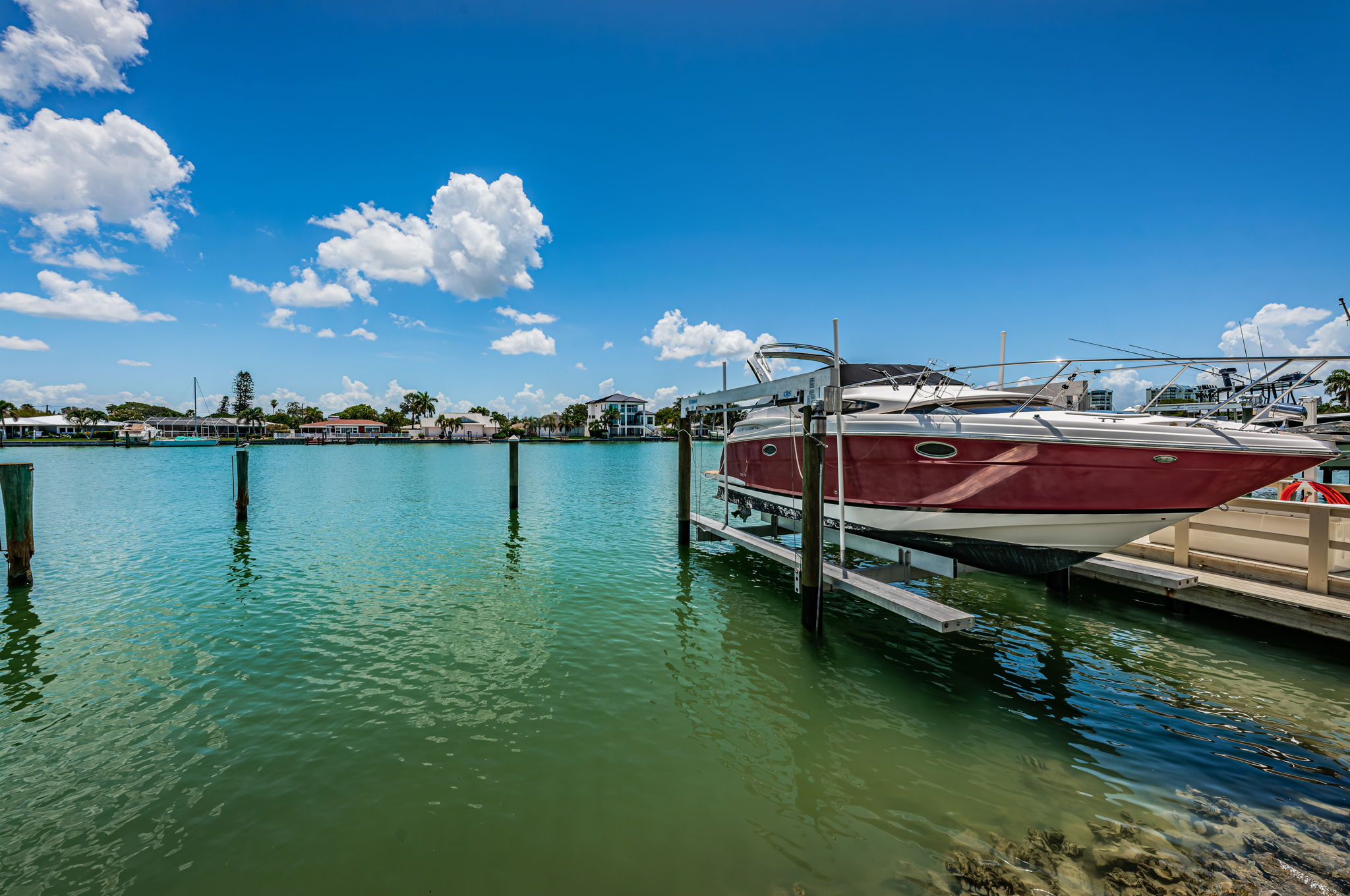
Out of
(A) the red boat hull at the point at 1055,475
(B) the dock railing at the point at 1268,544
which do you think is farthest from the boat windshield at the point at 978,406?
(B) the dock railing at the point at 1268,544

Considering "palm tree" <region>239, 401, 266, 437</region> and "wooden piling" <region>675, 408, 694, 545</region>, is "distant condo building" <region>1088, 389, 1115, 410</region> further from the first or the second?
"palm tree" <region>239, 401, 266, 437</region>

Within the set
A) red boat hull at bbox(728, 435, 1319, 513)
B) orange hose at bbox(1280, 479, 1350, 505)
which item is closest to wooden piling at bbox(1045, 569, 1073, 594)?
red boat hull at bbox(728, 435, 1319, 513)

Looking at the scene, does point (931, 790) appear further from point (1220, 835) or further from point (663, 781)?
point (663, 781)

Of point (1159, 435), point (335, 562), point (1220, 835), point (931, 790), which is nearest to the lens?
point (1220, 835)

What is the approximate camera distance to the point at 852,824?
14.3 feet

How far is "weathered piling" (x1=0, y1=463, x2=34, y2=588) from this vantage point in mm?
10094

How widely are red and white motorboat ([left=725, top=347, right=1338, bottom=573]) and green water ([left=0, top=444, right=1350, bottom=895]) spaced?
1632 mm

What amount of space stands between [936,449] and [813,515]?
6.41ft

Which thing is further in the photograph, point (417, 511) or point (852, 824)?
point (417, 511)

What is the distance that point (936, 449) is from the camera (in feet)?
25.0

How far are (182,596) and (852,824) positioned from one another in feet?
39.0

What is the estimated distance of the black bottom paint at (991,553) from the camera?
7348mm

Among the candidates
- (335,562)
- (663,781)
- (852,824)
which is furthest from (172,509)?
(852,824)

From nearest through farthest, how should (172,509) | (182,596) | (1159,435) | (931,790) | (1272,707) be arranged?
(931,790) < (1272,707) < (1159,435) < (182,596) < (172,509)
